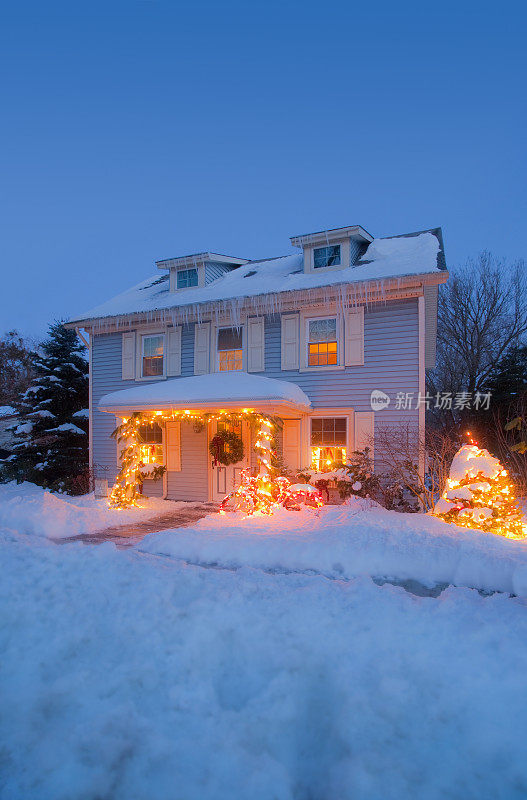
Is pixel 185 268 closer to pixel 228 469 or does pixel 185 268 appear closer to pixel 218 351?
pixel 218 351

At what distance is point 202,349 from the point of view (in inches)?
478

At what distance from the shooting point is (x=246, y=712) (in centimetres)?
275

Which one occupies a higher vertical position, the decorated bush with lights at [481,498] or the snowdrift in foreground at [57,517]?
the decorated bush with lights at [481,498]

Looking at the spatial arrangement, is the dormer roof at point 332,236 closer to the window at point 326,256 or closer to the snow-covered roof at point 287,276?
Result: the window at point 326,256

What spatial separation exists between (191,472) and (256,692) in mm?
9119

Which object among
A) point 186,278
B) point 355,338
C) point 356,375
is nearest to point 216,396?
point 356,375

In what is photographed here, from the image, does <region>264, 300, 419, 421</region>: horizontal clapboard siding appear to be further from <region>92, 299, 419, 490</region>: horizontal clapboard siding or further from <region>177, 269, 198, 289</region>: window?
<region>177, 269, 198, 289</region>: window

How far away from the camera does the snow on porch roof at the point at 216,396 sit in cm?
919

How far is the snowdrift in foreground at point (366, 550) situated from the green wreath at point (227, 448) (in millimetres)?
3385

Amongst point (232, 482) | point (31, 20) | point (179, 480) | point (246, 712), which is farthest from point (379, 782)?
point (31, 20)

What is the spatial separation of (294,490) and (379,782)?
22.1 feet

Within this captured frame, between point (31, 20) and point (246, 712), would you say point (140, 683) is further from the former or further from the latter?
point (31, 20)

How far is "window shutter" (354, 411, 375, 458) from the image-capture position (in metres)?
10.2

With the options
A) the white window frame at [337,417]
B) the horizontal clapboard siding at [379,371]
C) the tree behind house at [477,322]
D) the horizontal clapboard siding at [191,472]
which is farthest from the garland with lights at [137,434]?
the tree behind house at [477,322]
